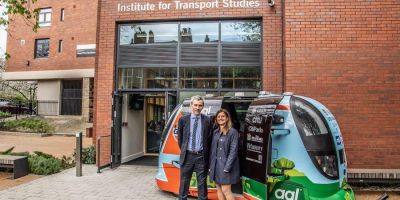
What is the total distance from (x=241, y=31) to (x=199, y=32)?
45.0 inches

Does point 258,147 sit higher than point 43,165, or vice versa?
point 258,147

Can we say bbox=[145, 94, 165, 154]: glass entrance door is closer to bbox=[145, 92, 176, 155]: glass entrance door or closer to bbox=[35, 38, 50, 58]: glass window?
bbox=[145, 92, 176, 155]: glass entrance door

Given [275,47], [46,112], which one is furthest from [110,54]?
[46,112]

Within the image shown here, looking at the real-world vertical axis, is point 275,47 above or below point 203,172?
above

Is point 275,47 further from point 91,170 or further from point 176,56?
point 91,170

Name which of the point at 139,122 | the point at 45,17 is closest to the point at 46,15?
the point at 45,17

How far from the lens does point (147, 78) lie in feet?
31.8

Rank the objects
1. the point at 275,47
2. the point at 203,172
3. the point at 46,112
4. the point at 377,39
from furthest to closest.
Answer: the point at 46,112
the point at 275,47
the point at 377,39
the point at 203,172

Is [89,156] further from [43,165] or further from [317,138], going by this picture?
[317,138]

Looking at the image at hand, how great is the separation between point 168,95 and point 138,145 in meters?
3.36

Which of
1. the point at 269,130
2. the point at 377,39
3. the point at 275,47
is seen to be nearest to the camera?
the point at 269,130

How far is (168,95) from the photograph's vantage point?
895 cm

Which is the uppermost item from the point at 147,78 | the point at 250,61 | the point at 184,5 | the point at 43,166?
the point at 184,5

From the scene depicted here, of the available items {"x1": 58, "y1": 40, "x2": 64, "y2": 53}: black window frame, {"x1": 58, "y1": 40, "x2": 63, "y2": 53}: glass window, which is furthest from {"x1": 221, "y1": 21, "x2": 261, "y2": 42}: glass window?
{"x1": 58, "y1": 40, "x2": 63, "y2": 53}: glass window
